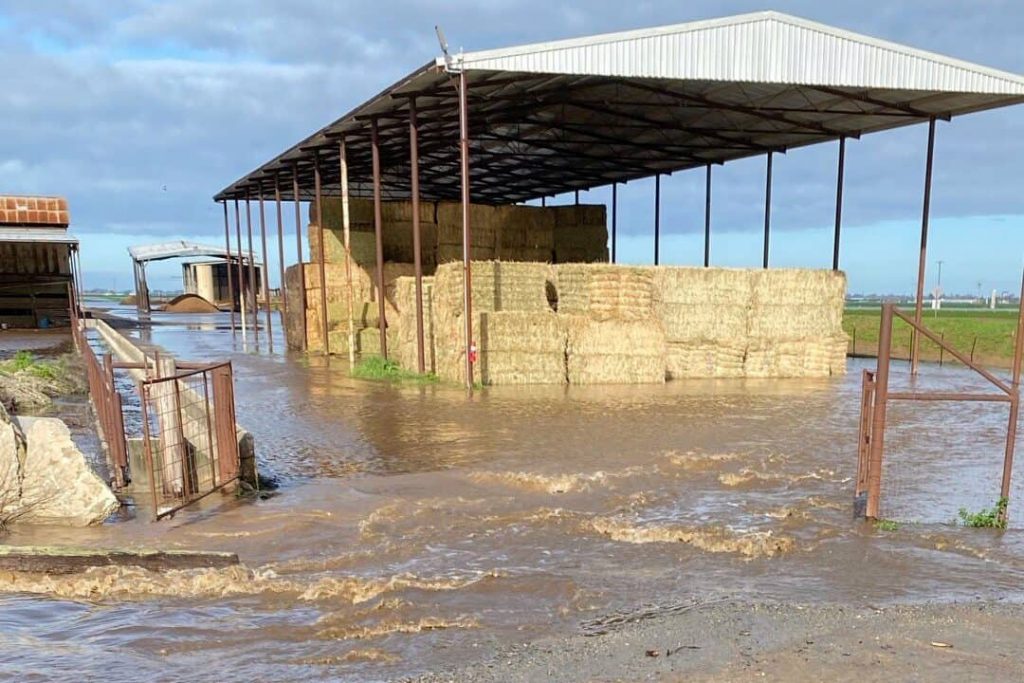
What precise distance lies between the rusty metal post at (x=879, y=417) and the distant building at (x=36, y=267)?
2821cm

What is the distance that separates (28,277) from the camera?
92.2ft

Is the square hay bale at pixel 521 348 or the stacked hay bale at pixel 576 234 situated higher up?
the stacked hay bale at pixel 576 234

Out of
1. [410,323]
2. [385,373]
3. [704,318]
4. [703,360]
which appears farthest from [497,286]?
[703,360]

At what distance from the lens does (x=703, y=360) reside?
56.1ft

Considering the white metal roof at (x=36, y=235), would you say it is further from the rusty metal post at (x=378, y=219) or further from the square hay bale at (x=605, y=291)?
the square hay bale at (x=605, y=291)

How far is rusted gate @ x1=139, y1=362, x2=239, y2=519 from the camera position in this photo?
6805 millimetres

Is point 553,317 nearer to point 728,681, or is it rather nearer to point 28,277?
point 728,681

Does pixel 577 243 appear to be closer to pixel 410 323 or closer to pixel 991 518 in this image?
pixel 410 323

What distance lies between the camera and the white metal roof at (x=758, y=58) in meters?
13.9

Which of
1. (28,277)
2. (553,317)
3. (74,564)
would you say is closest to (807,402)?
(553,317)

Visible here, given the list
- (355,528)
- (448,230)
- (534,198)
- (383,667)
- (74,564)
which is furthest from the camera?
(534,198)

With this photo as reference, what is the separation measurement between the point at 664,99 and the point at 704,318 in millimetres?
6787

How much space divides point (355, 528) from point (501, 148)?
21682mm

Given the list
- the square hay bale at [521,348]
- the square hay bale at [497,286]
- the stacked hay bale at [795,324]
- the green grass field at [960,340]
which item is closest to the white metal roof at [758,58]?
the square hay bale at [497,286]
